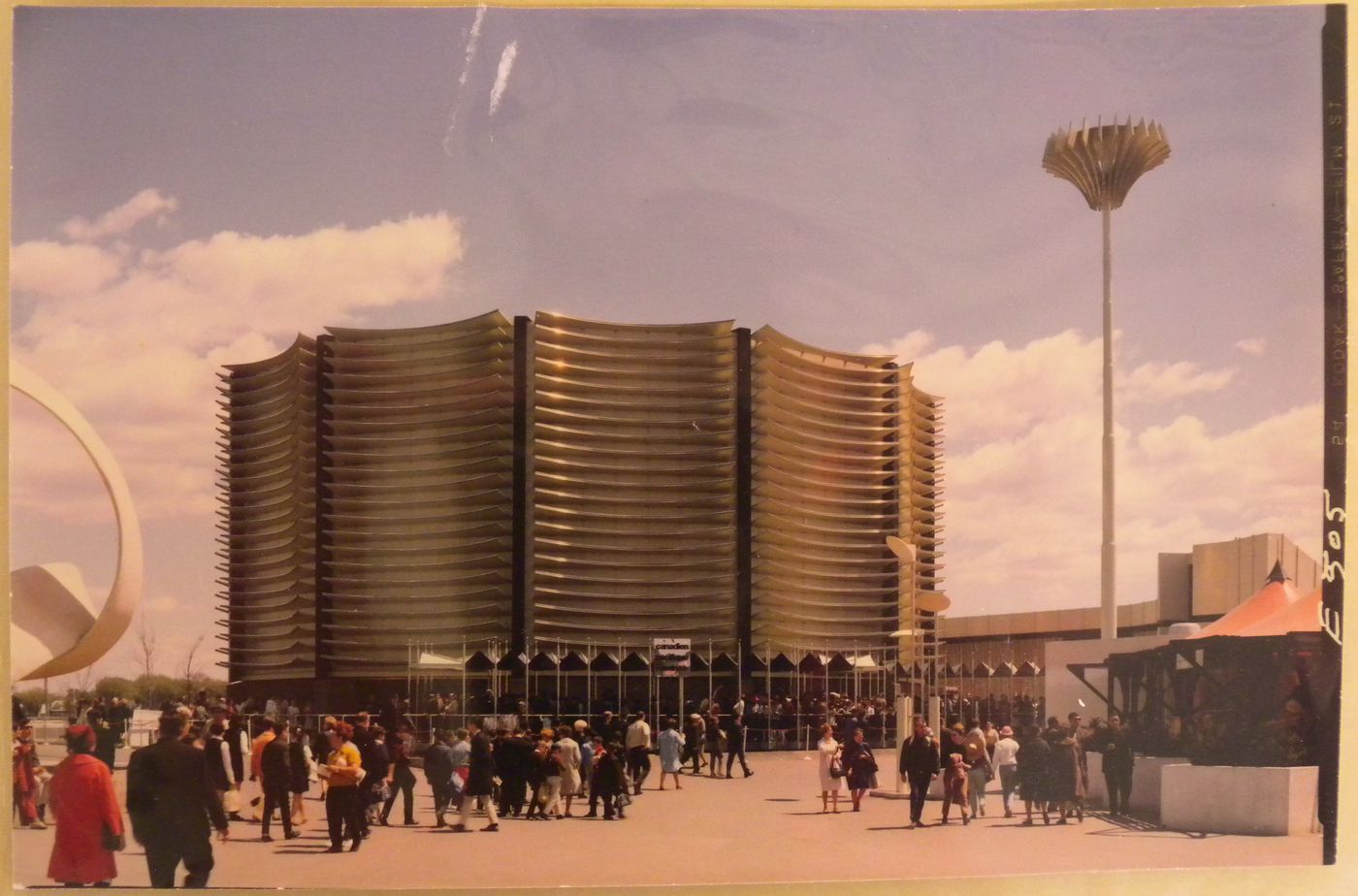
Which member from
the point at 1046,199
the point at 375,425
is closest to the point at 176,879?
the point at 375,425

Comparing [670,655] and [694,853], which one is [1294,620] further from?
[670,655]

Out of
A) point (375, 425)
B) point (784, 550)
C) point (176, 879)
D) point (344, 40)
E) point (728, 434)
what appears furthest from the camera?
point (784, 550)

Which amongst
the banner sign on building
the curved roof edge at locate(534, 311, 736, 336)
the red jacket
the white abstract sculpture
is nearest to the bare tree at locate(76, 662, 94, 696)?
the white abstract sculpture

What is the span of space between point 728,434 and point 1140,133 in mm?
9478

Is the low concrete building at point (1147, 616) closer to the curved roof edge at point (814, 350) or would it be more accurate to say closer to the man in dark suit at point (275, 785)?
the curved roof edge at point (814, 350)

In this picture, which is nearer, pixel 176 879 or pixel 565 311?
pixel 176 879

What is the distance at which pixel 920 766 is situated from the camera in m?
15.4

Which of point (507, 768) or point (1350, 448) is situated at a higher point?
point (1350, 448)

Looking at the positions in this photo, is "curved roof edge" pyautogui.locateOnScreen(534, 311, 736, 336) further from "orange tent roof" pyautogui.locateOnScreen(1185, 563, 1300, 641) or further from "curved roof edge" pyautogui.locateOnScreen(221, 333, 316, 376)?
"orange tent roof" pyautogui.locateOnScreen(1185, 563, 1300, 641)

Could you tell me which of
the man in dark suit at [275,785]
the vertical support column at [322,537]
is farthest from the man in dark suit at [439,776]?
the vertical support column at [322,537]

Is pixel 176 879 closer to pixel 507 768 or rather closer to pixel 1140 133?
pixel 507 768

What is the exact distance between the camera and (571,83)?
49.5ft

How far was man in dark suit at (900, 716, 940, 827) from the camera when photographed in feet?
50.6

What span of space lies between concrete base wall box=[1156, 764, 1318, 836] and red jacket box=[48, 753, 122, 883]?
9.67 m
